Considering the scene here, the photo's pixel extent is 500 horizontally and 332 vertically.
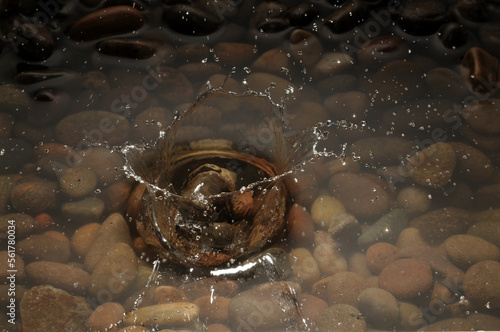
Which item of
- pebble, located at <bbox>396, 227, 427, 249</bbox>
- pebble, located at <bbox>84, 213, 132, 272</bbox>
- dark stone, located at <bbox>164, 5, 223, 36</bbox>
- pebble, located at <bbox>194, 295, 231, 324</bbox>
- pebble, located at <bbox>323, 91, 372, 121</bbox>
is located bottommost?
pebble, located at <bbox>194, 295, 231, 324</bbox>

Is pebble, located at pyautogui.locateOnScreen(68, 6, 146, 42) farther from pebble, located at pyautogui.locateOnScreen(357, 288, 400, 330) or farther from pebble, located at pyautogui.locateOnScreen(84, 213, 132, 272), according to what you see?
pebble, located at pyautogui.locateOnScreen(357, 288, 400, 330)

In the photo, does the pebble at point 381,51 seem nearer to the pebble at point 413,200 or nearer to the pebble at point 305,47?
the pebble at point 305,47

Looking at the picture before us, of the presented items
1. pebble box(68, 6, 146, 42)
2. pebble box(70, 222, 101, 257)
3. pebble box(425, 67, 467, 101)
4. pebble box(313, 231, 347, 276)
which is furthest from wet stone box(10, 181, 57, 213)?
pebble box(425, 67, 467, 101)

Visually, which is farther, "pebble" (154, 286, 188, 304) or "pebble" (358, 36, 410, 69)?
"pebble" (358, 36, 410, 69)

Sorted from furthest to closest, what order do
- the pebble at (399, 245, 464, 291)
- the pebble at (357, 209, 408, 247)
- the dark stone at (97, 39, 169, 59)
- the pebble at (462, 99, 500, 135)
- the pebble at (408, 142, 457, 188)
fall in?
the dark stone at (97, 39, 169, 59), the pebble at (462, 99, 500, 135), the pebble at (408, 142, 457, 188), the pebble at (357, 209, 408, 247), the pebble at (399, 245, 464, 291)

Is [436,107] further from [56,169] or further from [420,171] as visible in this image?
[56,169]
